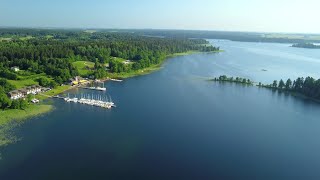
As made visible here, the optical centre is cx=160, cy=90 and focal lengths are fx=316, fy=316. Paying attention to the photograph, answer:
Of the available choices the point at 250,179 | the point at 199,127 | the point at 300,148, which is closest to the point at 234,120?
the point at 199,127

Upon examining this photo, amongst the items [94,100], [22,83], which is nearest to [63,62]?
[22,83]

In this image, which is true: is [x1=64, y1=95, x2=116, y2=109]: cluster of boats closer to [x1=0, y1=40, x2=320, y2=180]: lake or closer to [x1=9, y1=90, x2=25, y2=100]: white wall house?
[x1=0, y1=40, x2=320, y2=180]: lake

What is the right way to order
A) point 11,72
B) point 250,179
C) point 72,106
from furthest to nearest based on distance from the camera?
point 11,72 → point 72,106 → point 250,179

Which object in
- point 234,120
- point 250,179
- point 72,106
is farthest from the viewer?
point 72,106

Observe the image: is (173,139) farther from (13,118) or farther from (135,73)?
(135,73)

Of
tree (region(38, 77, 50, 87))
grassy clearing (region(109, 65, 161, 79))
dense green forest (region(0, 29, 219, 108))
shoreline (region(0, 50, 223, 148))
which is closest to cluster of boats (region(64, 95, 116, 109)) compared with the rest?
shoreline (region(0, 50, 223, 148))

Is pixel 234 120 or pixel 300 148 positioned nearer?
pixel 300 148

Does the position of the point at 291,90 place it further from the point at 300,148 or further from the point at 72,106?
the point at 72,106
